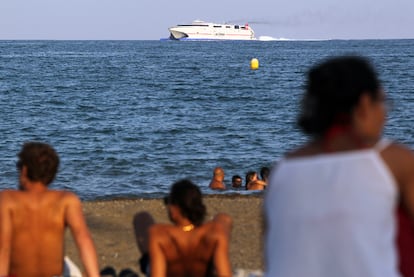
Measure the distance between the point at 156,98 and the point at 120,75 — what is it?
17.2 m

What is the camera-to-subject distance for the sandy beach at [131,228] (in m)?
6.99

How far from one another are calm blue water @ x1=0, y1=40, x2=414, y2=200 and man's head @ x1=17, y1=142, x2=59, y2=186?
9.08m

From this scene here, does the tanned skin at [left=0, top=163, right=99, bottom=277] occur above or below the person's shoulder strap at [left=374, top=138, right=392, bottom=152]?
below

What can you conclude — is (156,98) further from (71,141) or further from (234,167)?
(234,167)

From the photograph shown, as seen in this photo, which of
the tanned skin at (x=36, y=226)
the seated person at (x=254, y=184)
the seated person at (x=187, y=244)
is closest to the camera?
the tanned skin at (x=36, y=226)

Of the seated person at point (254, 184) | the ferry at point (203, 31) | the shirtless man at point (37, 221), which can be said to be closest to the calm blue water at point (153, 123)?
the seated person at point (254, 184)

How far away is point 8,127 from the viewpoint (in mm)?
26688

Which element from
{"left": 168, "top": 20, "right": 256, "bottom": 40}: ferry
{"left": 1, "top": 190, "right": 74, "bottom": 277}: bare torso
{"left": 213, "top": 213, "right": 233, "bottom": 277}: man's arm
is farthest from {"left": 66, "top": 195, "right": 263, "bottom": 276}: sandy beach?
{"left": 168, "top": 20, "right": 256, "bottom": 40}: ferry

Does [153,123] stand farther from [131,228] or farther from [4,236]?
[4,236]

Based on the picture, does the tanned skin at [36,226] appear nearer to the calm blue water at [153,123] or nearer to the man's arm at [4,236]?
the man's arm at [4,236]

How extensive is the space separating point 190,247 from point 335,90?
2.41 m

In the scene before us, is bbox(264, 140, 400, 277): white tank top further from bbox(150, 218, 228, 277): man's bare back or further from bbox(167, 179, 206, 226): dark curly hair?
bbox(150, 218, 228, 277): man's bare back

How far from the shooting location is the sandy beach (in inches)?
275

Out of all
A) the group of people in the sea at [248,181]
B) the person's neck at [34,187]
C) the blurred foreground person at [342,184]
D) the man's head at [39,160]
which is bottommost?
the group of people in the sea at [248,181]
